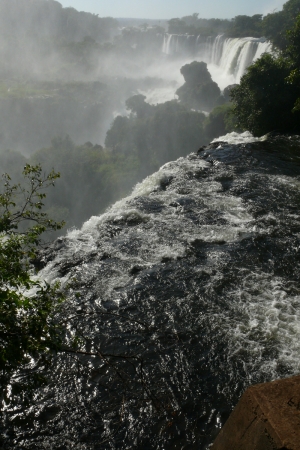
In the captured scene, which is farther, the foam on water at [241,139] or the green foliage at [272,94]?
the green foliage at [272,94]

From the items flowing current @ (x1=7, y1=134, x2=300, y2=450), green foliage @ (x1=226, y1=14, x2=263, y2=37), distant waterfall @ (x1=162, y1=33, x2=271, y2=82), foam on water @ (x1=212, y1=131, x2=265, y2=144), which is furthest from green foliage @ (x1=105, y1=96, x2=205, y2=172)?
flowing current @ (x1=7, y1=134, x2=300, y2=450)

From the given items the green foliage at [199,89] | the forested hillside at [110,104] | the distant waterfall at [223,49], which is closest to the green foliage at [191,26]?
the forested hillside at [110,104]

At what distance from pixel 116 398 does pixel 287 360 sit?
9.43 feet

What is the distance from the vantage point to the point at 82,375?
5977 mm

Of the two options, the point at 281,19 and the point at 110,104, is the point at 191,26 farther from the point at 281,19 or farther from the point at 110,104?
the point at 281,19

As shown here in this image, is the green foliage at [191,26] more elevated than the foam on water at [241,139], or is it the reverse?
the green foliage at [191,26]

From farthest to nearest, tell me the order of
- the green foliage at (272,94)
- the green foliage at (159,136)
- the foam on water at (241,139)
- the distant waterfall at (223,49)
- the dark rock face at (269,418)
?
the green foliage at (159,136) → the distant waterfall at (223,49) → the green foliage at (272,94) → the foam on water at (241,139) → the dark rock face at (269,418)

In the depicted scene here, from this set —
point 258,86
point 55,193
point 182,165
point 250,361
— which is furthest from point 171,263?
point 55,193

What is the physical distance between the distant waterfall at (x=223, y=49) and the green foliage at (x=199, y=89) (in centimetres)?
299

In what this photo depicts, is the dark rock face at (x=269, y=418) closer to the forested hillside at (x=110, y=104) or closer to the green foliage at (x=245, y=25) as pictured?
the forested hillside at (x=110, y=104)

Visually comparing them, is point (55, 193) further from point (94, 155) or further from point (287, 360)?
point (287, 360)

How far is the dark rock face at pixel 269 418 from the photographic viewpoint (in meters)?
2.51

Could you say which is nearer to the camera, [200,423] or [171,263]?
[200,423]

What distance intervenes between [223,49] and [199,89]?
9.73 m
